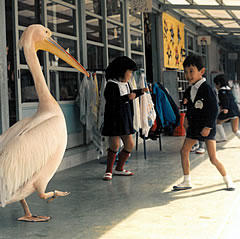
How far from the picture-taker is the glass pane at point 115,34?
7.10 m

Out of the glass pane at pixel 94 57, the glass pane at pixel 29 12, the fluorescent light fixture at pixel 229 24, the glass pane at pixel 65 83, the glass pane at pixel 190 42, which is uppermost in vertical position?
the fluorescent light fixture at pixel 229 24

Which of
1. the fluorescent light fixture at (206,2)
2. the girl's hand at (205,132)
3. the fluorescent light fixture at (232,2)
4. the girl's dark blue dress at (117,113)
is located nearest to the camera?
the girl's hand at (205,132)

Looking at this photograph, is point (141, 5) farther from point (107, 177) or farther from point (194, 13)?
point (194, 13)

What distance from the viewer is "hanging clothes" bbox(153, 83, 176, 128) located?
6.25 meters

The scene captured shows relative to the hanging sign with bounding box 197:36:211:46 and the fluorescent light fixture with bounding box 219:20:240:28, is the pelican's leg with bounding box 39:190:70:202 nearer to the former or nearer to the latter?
the fluorescent light fixture with bounding box 219:20:240:28

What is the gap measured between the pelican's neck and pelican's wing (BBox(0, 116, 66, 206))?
0.18m

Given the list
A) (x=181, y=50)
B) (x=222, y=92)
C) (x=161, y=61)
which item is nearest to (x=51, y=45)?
(x=222, y=92)

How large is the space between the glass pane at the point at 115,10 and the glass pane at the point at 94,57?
2.79ft

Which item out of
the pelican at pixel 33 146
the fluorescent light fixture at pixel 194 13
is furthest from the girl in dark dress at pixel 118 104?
the fluorescent light fixture at pixel 194 13

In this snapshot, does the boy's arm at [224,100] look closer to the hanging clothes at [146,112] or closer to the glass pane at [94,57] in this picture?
the hanging clothes at [146,112]

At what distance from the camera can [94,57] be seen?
21.4ft

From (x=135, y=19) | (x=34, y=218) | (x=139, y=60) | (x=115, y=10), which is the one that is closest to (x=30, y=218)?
(x=34, y=218)

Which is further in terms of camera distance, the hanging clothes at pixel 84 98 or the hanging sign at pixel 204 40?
the hanging sign at pixel 204 40

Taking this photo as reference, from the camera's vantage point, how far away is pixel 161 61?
973cm
